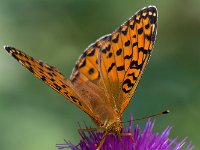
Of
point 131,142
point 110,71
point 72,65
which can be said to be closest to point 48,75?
point 110,71

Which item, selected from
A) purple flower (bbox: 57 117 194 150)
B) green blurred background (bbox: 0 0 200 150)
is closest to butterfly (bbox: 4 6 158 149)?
purple flower (bbox: 57 117 194 150)

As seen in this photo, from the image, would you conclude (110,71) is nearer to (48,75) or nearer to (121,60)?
(121,60)

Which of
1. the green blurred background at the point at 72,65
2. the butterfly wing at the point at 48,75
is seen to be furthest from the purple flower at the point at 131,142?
the green blurred background at the point at 72,65

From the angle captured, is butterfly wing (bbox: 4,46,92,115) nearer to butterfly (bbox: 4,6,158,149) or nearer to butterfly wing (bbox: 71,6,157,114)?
butterfly (bbox: 4,6,158,149)

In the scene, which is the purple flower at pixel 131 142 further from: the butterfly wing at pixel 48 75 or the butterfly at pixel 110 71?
the butterfly wing at pixel 48 75

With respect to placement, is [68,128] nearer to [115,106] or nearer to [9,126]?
[9,126]
